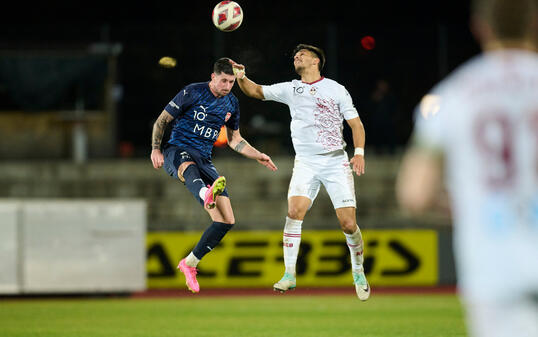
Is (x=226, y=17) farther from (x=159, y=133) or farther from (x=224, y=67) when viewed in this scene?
(x=159, y=133)

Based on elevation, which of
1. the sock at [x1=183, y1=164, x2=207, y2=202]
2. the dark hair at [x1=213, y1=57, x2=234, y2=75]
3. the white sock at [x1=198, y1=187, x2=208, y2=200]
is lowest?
the white sock at [x1=198, y1=187, x2=208, y2=200]

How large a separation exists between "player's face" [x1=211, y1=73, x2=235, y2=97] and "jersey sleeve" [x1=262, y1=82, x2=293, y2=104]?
0.33 metres

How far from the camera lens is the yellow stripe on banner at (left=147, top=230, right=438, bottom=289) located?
16422 millimetres

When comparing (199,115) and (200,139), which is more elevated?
(199,115)

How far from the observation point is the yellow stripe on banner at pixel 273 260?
16.4m

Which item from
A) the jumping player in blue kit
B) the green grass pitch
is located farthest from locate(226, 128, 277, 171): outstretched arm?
the green grass pitch

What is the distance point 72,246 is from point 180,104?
7.25 metres

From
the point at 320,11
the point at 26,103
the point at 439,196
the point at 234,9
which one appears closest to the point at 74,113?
the point at 26,103

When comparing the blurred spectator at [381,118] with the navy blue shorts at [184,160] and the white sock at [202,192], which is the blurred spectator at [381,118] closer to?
the navy blue shorts at [184,160]

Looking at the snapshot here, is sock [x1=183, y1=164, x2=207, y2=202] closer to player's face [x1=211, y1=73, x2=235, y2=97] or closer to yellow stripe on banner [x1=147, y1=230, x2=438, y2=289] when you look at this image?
player's face [x1=211, y1=73, x2=235, y2=97]

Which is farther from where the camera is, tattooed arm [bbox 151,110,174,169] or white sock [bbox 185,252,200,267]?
white sock [bbox 185,252,200,267]

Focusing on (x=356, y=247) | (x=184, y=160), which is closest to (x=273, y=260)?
(x=356, y=247)

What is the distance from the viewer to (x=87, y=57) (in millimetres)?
18812

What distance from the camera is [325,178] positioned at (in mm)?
9180
